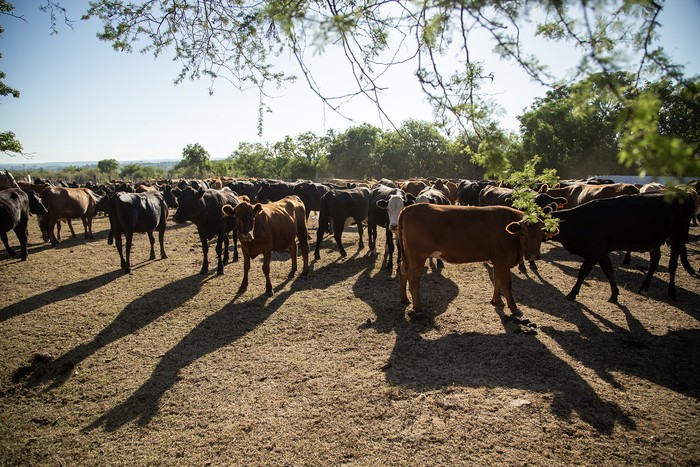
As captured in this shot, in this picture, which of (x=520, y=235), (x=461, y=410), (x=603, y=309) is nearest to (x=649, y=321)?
(x=603, y=309)

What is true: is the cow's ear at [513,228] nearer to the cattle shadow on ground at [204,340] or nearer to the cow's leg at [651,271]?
the cow's leg at [651,271]

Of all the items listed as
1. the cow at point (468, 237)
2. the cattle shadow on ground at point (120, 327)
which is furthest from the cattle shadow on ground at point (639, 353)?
the cattle shadow on ground at point (120, 327)

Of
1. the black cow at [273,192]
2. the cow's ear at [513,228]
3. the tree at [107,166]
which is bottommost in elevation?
the cow's ear at [513,228]

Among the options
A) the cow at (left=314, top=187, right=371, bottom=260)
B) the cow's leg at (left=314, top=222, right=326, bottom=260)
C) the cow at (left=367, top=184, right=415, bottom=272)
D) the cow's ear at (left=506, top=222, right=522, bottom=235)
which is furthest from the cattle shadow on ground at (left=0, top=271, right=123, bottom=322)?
the cow's ear at (left=506, top=222, right=522, bottom=235)

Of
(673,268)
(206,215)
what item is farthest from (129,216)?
(673,268)

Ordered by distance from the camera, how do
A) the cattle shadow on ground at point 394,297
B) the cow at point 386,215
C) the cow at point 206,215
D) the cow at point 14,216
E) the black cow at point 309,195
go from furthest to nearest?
the black cow at point 309,195 < the cow at point 14,216 < the cow at point 206,215 < the cow at point 386,215 < the cattle shadow on ground at point 394,297

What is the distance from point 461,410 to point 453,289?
14.2ft

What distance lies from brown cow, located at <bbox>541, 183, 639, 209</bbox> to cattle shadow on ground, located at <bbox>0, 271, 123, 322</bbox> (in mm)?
12917

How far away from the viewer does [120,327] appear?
20.4 feet

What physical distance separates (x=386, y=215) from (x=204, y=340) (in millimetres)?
6481

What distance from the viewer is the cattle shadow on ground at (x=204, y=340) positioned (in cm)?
396

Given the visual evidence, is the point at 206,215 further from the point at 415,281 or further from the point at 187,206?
the point at 415,281

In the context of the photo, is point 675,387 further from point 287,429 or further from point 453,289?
point 287,429

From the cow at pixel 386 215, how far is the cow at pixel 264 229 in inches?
91.0
